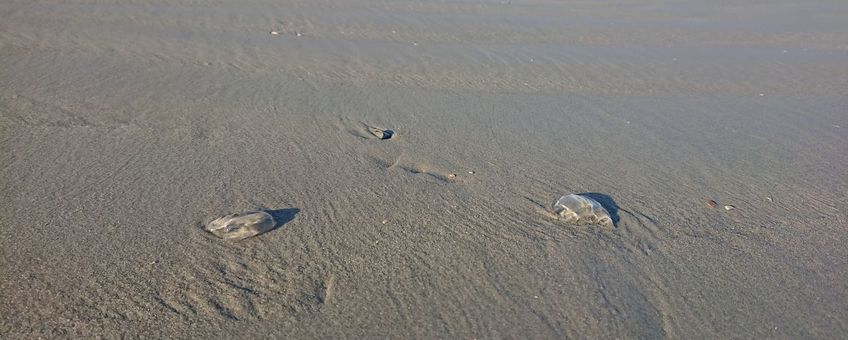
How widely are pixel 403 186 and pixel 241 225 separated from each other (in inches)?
38.3

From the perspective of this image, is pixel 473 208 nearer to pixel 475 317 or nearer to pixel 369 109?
pixel 475 317

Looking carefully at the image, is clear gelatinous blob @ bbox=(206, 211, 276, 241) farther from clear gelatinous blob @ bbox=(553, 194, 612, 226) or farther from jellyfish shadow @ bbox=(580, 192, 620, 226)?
jellyfish shadow @ bbox=(580, 192, 620, 226)

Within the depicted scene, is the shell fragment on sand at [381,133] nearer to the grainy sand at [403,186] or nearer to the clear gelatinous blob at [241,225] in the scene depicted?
the grainy sand at [403,186]

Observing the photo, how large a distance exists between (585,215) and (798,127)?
9.57 feet

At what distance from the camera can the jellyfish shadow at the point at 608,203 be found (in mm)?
3268

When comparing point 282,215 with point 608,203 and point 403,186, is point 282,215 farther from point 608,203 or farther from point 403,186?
point 608,203

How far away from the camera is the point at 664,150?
431 cm

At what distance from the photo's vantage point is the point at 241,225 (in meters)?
2.88

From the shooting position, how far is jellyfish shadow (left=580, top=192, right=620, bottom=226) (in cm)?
327

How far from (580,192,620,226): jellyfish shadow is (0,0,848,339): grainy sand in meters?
0.05

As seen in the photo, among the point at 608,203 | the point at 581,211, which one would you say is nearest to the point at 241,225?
the point at 581,211

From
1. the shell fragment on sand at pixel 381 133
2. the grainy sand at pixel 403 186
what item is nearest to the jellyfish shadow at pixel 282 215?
the grainy sand at pixel 403 186

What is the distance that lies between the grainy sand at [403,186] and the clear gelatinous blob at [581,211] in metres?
0.09

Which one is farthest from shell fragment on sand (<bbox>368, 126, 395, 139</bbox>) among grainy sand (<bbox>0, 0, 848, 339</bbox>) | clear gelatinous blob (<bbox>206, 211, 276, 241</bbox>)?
clear gelatinous blob (<bbox>206, 211, 276, 241</bbox>)
